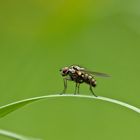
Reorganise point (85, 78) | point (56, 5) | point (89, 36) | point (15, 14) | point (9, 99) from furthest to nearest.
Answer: point (15, 14) < point (56, 5) < point (89, 36) < point (9, 99) < point (85, 78)

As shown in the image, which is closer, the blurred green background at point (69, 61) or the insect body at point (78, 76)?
the insect body at point (78, 76)

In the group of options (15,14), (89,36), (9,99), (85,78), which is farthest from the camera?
(15,14)

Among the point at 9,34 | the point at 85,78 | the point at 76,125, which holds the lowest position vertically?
the point at 76,125

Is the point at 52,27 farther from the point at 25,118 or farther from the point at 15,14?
the point at 25,118

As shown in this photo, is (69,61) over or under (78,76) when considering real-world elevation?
over

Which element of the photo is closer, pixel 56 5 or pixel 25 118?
pixel 25 118

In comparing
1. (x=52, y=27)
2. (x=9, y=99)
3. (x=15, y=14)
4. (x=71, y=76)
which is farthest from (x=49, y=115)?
(x=15, y=14)

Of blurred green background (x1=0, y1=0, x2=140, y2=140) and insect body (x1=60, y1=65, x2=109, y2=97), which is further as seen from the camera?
blurred green background (x1=0, y1=0, x2=140, y2=140)

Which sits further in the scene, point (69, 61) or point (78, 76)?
point (69, 61)
